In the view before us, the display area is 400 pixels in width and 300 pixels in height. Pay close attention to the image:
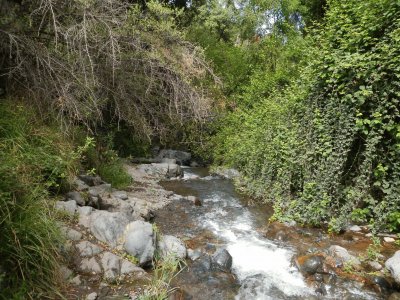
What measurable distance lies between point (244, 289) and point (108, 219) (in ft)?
6.62

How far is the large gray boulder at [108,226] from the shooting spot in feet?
14.0

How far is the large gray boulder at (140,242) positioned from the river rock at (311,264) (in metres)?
2.11

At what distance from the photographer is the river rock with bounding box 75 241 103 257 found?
3.84 metres

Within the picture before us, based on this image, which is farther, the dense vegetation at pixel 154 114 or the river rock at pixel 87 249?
the river rock at pixel 87 249

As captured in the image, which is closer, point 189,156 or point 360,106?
point 360,106

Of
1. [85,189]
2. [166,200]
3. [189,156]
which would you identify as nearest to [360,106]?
[166,200]

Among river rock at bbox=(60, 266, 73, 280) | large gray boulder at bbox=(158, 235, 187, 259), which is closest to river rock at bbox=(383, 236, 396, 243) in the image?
large gray boulder at bbox=(158, 235, 187, 259)

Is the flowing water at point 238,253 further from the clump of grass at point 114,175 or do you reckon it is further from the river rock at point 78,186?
the river rock at point 78,186

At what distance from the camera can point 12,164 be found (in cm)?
321

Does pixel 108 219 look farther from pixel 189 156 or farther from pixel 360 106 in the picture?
pixel 189 156

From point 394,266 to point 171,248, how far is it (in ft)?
9.72

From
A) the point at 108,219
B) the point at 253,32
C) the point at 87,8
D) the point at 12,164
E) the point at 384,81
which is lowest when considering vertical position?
the point at 108,219

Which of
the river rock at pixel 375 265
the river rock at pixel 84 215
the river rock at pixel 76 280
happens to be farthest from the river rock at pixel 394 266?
the river rock at pixel 84 215

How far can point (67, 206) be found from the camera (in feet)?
14.6
